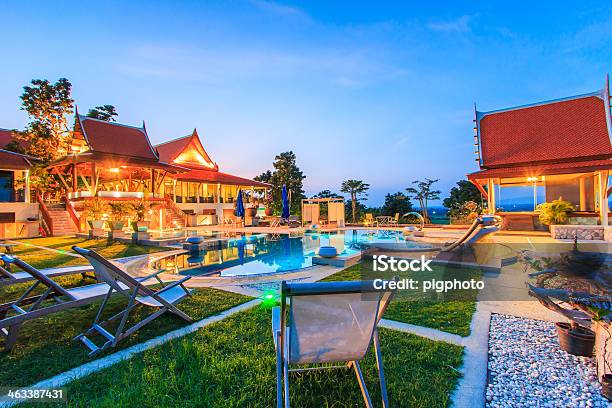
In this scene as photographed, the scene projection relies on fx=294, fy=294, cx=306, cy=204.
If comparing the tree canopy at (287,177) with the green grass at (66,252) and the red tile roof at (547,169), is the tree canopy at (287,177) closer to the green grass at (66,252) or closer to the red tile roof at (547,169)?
the red tile roof at (547,169)

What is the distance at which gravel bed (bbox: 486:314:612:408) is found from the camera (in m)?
2.20

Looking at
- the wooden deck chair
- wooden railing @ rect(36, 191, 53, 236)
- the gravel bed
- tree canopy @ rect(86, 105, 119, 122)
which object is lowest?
the gravel bed

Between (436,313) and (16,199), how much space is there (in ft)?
78.6

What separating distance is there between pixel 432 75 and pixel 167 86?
19.7m

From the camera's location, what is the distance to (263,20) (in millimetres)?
14148


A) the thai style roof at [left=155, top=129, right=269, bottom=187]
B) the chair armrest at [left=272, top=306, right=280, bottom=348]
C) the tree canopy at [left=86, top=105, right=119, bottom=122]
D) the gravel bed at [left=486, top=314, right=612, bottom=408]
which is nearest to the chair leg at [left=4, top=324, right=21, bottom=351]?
the chair armrest at [left=272, top=306, right=280, bottom=348]

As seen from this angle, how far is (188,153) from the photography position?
87.0 ft

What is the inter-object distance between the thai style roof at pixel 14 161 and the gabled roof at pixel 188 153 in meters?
9.35

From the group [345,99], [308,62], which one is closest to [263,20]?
[308,62]

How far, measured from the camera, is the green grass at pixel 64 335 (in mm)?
2715

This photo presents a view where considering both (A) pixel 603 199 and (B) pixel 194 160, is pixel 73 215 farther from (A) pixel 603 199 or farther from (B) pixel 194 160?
(A) pixel 603 199

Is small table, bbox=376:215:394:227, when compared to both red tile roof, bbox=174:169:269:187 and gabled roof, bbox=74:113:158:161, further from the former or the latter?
gabled roof, bbox=74:113:158:161

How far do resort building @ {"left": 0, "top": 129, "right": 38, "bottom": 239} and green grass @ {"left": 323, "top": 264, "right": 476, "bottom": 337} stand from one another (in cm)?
1852

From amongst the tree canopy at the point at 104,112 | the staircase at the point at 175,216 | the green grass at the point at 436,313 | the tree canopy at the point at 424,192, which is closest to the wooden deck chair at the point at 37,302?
the green grass at the point at 436,313
